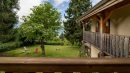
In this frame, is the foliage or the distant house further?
the foliage

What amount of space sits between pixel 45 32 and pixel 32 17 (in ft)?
12.0

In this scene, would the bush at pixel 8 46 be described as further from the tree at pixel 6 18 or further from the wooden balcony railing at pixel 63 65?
the wooden balcony railing at pixel 63 65

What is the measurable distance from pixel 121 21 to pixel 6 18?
101 feet

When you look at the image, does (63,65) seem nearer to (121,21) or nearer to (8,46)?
(121,21)

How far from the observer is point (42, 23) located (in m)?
41.9

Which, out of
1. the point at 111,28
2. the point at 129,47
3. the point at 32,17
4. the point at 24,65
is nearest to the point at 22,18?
the point at 32,17

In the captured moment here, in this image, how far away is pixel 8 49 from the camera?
45.6 m

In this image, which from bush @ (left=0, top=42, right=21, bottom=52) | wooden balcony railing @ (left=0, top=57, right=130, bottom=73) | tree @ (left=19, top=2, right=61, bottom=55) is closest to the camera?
wooden balcony railing @ (left=0, top=57, right=130, bottom=73)

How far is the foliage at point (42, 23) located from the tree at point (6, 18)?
2205mm

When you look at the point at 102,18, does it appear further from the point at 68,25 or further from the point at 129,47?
the point at 68,25

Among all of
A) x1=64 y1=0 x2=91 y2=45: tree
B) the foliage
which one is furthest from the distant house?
x1=64 y1=0 x2=91 y2=45: tree

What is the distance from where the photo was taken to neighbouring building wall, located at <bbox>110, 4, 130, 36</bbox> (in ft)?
41.8

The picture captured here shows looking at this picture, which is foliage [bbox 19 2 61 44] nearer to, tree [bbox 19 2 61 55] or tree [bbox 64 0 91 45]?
tree [bbox 19 2 61 55]

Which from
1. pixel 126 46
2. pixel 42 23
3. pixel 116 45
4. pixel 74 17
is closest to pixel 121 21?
pixel 116 45
